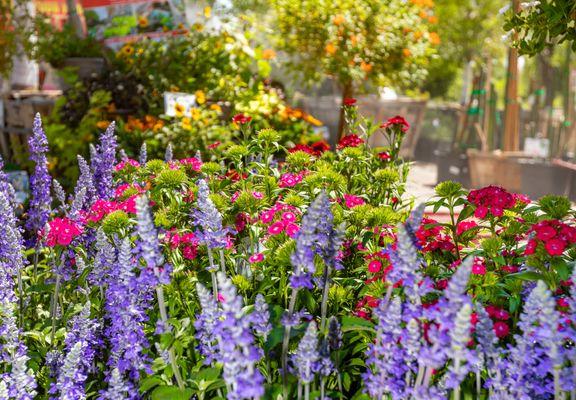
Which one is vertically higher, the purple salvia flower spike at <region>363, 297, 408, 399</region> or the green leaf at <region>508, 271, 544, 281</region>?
the green leaf at <region>508, 271, 544, 281</region>

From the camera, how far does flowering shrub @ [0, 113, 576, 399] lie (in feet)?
5.47

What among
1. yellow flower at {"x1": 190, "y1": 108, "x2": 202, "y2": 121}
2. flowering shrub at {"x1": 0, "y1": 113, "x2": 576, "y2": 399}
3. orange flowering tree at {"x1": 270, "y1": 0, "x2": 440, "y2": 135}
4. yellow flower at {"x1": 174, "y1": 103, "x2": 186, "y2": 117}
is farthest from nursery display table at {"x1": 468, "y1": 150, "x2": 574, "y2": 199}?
flowering shrub at {"x1": 0, "y1": 113, "x2": 576, "y2": 399}

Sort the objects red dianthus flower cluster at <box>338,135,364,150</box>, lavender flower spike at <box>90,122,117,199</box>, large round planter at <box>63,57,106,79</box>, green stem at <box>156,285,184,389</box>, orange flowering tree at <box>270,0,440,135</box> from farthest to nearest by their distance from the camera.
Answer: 1. orange flowering tree at <box>270,0,440,135</box>
2. large round planter at <box>63,57,106,79</box>
3. red dianthus flower cluster at <box>338,135,364,150</box>
4. lavender flower spike at <box>90,122,117,199</box>
5. green stem at <box>156,285,184,389</box>

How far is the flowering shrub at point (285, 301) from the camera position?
1.67 meters

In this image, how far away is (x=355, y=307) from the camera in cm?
249

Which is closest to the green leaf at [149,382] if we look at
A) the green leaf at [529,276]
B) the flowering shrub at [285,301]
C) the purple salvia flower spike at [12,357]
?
the flowering shrub at [285,301]

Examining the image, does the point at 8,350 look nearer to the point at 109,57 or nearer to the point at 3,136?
the point at 109,57

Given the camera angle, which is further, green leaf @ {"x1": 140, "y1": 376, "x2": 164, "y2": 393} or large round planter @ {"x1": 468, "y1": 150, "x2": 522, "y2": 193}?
large round planter @ {"x1": 468, "y1": 150, "x2": 522, "y2": 193}

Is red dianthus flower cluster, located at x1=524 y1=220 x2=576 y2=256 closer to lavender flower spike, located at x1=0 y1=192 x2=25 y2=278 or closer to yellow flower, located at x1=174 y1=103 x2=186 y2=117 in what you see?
lavender flower spike, located at x1=0 y1=192 x2=25 y2=278

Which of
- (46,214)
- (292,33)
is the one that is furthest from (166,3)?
→ (46,214)

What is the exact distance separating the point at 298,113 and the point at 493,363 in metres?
3.91

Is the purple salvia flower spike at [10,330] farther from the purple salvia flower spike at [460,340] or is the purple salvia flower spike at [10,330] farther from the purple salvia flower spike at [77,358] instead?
the purple salvia flower spike at [460,340]

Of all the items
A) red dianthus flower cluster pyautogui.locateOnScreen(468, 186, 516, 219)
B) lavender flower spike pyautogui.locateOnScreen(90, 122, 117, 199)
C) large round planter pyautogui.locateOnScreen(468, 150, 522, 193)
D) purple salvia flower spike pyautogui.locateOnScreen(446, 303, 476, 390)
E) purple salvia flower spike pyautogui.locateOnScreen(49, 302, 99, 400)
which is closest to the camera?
purple salvia flower spike pyautogui.locateOnScreen(446, 303, 476, 390)

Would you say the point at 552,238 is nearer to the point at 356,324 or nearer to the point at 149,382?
the point at 356,324
